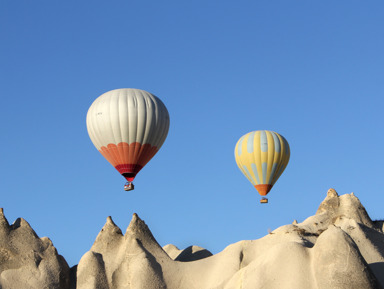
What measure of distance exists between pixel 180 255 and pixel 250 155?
24.3 ft

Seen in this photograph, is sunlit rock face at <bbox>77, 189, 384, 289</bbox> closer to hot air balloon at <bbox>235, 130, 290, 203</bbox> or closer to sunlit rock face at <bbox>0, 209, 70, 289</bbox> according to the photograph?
sunlit rock face at <bbox>0, 209, 70, 289</bbox>

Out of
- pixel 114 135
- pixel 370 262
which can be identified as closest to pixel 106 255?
pixel 114 135

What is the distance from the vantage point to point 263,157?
139 ft

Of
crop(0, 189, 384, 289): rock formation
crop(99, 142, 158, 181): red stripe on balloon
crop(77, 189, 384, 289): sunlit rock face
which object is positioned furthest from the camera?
crop(99, 142, 158, 181): red stripe on balloon

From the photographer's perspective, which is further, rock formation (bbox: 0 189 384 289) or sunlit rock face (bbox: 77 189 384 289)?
rock formation (bbox: 0 189 384 289)

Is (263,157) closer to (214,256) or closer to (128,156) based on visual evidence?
(128,156)

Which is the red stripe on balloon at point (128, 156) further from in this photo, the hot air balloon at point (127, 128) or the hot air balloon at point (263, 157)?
the hot air balloon at point (263, 157)

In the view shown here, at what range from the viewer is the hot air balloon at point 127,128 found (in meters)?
37.8

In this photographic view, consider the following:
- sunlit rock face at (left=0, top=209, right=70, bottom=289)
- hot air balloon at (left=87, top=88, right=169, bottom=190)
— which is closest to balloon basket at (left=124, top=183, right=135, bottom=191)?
hot air balloon at (left=87, top=88, right=169, bottom=190)

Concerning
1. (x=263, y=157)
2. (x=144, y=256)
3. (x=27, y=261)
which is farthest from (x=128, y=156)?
(x=263, y=157)

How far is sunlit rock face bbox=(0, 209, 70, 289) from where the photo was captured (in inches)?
1300

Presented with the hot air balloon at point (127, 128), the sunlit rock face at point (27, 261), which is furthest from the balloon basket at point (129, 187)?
the sunlit rock face at point (27, 261)

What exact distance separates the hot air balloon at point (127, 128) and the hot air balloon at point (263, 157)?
5471 millimetres

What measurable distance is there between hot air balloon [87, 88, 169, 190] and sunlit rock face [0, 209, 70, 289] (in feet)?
17.5
